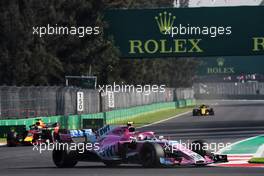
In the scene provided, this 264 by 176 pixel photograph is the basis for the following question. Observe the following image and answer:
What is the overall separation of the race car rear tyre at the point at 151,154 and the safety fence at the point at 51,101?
68.1 ft

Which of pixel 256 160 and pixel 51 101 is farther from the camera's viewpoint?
pixel 51 101

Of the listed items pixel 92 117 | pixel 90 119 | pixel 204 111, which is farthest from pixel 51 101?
pixel 204 111

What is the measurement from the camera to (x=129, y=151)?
1969cm

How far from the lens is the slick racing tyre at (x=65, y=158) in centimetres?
2027

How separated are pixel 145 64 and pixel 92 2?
16.0 metres

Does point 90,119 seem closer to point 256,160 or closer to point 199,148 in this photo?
point 256,160

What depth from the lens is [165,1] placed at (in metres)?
Answer: 108

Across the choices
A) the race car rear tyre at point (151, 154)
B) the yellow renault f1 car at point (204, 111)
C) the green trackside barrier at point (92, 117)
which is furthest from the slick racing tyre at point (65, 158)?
the yellow renault f1 car at point (204, 111)

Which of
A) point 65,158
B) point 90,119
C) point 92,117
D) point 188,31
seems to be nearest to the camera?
point 65,158

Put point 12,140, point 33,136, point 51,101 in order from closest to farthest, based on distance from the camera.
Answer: point 33,136, point 12,140, point 51,101

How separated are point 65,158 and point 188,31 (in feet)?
89.6

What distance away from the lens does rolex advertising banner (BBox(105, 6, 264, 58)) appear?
1843 inches

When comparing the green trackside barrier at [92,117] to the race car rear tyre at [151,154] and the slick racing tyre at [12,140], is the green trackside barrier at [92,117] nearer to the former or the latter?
the slick racing tyre at [12,140]

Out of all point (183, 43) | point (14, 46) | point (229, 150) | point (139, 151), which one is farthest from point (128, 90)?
point (139, 151)
